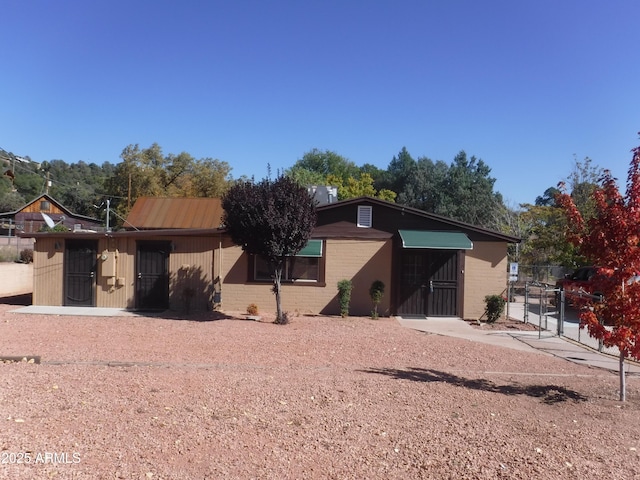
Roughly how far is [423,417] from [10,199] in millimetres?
65602

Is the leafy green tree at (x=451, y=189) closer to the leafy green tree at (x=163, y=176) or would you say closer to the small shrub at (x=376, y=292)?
the leafy green tree at (x=163, y=176)

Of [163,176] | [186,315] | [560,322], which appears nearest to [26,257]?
[163,176]

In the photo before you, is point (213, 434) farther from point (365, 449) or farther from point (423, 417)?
point (423, 417)

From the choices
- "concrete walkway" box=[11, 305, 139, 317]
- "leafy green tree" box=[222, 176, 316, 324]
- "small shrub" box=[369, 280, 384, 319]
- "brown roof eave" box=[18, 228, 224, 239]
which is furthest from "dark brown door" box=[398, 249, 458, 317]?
"concrete walkway" box=[11, 305, 139, 317]

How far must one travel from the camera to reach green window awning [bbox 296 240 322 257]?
554 inches

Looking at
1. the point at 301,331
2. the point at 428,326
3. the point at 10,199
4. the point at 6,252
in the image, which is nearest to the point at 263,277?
the point at 301,331

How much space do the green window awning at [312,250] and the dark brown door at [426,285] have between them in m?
2.34

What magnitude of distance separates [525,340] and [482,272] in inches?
126

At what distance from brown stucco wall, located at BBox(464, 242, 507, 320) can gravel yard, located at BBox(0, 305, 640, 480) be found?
4.98 metres

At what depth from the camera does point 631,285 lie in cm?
643

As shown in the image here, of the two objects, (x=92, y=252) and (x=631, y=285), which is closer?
(x=631, y=285)

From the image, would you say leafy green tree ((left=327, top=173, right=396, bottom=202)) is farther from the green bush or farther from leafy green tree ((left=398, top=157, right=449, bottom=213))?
the green bush

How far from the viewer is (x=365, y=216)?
14.5 metres

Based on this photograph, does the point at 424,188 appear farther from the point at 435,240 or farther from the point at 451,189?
the point at 435,240
